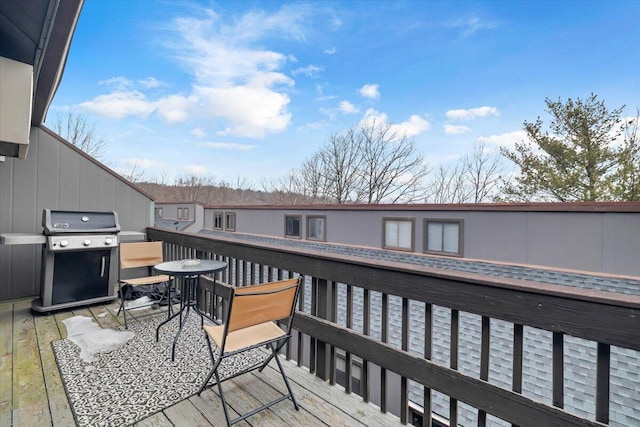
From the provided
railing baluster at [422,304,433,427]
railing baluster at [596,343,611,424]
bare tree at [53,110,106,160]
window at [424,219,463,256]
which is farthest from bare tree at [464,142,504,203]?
bare tree at [53,110,106,160]

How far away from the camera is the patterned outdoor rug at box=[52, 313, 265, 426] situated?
188cm

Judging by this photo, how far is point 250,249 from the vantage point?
9.61 feet

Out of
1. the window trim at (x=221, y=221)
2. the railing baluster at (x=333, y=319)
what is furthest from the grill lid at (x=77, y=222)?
the window trim at (x=221, y=221)

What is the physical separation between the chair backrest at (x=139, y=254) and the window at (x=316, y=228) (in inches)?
301

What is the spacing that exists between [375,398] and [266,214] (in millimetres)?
9609

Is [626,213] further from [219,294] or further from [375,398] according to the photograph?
[219,294]

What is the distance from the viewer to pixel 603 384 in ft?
3.71

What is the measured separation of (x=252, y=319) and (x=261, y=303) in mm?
109

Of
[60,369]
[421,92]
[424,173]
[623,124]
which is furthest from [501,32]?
→ [60,369]

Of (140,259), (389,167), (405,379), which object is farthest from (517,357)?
(389,167)

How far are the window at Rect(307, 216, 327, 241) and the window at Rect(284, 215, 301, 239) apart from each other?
2.11ft

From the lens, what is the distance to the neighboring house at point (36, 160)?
6.21 ft

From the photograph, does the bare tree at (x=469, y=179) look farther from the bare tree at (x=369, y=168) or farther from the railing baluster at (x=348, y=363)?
the railing baluster at (x=348, y=363)

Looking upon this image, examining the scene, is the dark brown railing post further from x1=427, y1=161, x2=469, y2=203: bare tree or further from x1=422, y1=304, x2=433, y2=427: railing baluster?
x1=427, y1=161, x2=469, y2=203: bare tree
